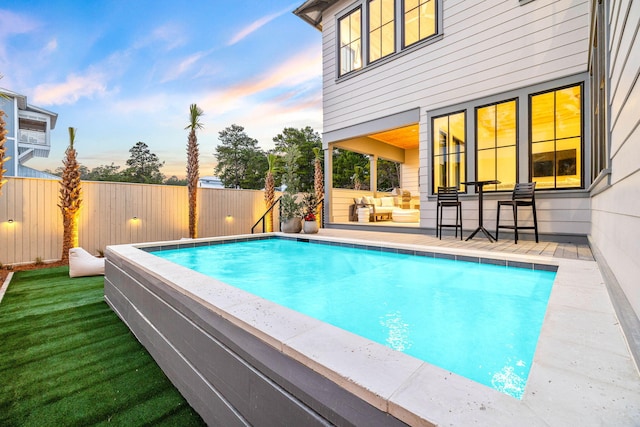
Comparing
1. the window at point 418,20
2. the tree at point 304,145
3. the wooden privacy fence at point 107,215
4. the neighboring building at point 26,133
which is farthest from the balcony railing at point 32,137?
the window at point 418,20

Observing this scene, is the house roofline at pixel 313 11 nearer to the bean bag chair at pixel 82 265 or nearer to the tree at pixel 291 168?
the tree at pixel 291 168

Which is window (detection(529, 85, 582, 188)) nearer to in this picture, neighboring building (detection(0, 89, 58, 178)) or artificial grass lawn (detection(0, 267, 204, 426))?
artificial grass lawn (detection(0, 267, 204, 426))

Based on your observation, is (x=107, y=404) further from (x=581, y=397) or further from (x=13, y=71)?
(x=13, y=71)

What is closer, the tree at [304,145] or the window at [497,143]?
the window at [497,143]

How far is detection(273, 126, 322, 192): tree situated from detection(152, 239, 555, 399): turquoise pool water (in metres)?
16.0

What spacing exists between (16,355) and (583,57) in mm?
7349

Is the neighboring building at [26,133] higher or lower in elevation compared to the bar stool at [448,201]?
higher

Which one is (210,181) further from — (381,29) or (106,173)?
(381,29)

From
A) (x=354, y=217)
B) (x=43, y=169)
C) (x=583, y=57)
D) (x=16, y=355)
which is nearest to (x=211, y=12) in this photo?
(x=354, y=217)

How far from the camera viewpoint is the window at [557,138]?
4.40 meters

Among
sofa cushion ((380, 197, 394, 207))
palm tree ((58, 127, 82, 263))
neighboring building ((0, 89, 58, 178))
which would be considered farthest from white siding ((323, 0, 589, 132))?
neighboring building ((0, 89, 58, 178))

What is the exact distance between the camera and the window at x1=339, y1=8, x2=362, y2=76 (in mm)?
7131

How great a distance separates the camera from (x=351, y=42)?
7309 mm

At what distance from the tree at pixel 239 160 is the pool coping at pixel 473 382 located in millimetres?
22457
